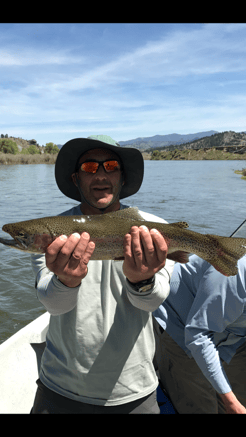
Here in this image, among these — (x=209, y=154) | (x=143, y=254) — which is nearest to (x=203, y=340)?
(x=143, y=254)

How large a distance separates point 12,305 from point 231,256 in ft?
27.6

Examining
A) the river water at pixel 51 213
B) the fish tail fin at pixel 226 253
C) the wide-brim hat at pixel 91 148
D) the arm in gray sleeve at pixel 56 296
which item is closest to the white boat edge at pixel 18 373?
the arm in gray sleeve at pixel 56 296

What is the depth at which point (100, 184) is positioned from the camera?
2760mm

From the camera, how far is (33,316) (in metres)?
8.81

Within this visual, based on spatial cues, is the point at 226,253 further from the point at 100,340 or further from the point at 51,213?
the point at 51,213

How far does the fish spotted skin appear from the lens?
2.46 meters

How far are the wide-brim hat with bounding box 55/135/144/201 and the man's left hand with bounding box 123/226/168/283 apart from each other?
0.95m

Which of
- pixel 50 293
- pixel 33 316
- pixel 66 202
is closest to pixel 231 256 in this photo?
pixel 50 293

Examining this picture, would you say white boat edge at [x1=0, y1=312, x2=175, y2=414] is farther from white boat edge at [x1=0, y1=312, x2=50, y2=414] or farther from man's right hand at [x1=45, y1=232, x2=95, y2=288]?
man's right hand at [x1=45, y1=232, x2=95, y2=288]

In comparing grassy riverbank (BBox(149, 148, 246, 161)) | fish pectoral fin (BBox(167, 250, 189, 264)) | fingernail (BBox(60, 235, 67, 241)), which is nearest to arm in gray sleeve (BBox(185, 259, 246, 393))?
fish pectoral fin (BBox(167, 250, 189, 264))

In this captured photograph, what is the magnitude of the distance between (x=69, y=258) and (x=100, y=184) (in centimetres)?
80

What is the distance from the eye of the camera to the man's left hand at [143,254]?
90.9 inches

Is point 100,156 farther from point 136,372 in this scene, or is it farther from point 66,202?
point 66,202

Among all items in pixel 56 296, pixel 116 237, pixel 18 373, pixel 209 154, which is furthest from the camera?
pixel 209 154
